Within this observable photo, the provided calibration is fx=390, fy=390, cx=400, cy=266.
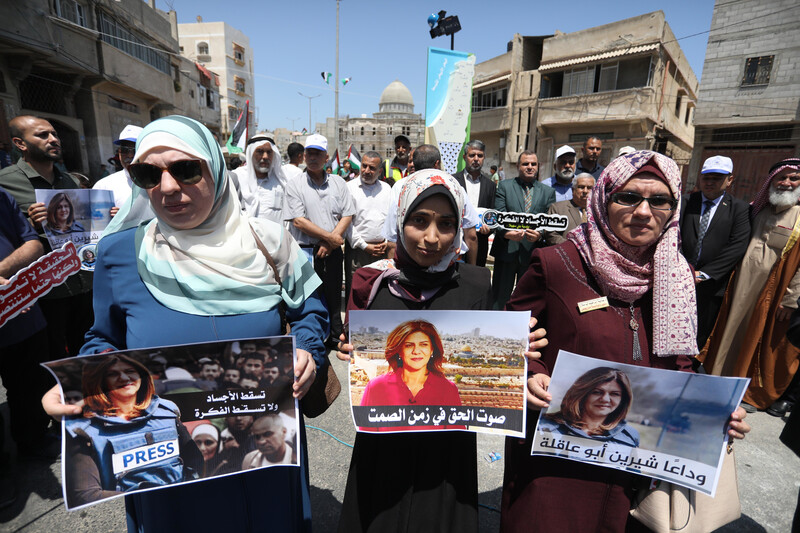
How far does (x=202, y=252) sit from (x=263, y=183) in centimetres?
370

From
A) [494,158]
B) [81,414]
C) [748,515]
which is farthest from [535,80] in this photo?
[81,414]

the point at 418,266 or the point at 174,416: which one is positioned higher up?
the point at 418,266

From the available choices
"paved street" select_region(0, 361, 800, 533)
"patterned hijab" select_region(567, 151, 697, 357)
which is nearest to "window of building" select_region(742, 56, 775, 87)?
"paved street" select_region(0, 361, 800, 533)

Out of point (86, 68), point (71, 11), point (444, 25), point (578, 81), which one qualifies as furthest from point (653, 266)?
point (578, 81)

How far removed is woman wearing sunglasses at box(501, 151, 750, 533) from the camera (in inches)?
59.3

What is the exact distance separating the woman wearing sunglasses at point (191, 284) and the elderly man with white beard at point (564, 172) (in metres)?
4.72

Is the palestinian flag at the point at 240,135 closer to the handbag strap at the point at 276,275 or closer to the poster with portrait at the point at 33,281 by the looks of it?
the poster with portrait at the point at 33,281

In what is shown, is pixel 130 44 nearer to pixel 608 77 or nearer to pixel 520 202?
pixel 520 202

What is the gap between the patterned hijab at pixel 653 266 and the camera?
4.86 ft

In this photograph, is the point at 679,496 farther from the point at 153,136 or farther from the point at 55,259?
the point at 55,259

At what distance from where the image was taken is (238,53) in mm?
49938

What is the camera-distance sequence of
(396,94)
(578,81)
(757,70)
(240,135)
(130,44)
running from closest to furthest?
1. (240,135)
2. (757,70)
3. (130,44)
4. (578,81)
5. (396,94)

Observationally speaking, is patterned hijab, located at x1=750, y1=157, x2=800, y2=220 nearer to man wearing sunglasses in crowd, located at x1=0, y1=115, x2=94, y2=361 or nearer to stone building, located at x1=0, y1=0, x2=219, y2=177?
man wearing sunglasses in crowd, located at x1=0, y1=115, x2=94, y2=361

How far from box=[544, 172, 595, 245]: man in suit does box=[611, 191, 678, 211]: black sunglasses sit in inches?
108
